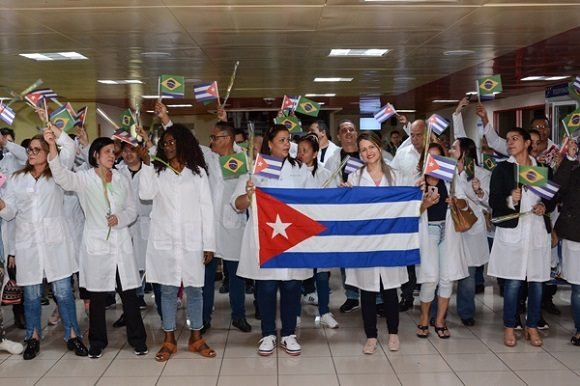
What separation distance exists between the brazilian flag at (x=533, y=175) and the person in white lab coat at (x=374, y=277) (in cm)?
93

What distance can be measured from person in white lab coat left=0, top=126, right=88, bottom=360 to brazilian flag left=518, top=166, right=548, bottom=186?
3.43m

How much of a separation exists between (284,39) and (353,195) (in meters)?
3.06

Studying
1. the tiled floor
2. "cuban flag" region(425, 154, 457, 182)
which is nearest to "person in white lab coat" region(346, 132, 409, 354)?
the tiled floor

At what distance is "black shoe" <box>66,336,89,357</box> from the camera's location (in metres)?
5.12

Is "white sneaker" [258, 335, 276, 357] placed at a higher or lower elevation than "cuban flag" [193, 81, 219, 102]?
lower

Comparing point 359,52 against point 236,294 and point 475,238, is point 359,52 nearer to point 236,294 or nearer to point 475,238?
point 475,238

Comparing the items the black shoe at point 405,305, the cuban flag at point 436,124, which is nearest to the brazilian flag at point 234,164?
the cuban flag at point 436,124

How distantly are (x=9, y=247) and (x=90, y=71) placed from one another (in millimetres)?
5381

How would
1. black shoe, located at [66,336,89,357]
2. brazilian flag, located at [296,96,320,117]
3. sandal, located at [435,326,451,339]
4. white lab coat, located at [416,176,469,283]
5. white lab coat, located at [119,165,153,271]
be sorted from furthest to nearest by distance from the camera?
brazilian flag, located at [296,96,320,117] → white lab coat, located at [119,165,153,271] → sandal, located at [435,326,451,339] → white lab coat, located at [416,176,469,283] → black shoe, located at [66,336,89,357]

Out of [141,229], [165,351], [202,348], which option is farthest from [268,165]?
[141,229]

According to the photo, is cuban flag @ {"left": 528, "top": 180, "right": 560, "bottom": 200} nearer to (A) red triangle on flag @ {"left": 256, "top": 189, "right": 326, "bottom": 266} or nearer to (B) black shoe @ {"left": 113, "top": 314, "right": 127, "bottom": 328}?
(A) red triangle on flag @ {"left": 256, "top": 189, "right": 326, "bottom": 266}

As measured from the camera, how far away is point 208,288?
5719 millimetres

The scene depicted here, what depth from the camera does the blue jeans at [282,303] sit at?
5.15m

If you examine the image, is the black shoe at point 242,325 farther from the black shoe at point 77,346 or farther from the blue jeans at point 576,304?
the blue jeans at point 576,304
